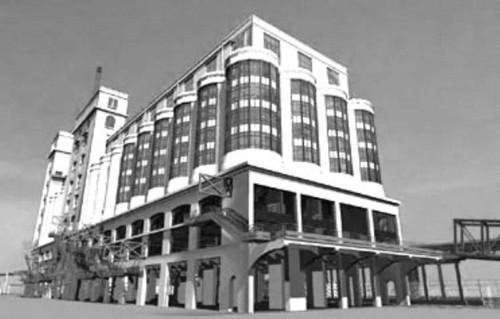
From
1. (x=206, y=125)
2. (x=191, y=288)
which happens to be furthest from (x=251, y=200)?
(x=206, y=125)

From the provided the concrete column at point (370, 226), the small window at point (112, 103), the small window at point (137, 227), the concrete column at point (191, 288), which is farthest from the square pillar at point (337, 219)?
the small window at point (112, 103)

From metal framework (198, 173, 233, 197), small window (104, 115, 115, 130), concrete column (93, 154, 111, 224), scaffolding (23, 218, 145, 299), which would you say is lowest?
scaffolding (23, 218, 145, 299)

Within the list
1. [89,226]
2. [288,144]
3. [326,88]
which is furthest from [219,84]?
[89,226]

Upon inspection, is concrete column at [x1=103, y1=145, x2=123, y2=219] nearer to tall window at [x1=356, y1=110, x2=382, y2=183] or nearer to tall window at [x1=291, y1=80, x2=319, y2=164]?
tall window at [x1=291, y1=80, x2=319, y2=164]

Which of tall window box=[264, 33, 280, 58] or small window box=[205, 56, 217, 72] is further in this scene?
small window box=[205, 56, 217, 72]

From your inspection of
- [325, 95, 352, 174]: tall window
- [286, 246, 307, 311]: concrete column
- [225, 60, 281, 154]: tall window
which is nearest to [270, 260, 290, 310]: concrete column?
[286, 246, 307, 311]: concrete column

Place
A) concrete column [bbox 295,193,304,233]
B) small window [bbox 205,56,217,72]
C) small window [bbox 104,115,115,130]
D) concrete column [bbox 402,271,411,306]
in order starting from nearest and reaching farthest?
1. concrete column [bbox 295,193,304,233]
2. concrete column [bbox 402,271,411,306]
3. small window [bbox 205,56,217,72]
4. small window [bbox 104,115,115,130]

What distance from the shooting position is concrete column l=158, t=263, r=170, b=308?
50.7 m

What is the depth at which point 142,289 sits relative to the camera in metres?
56.5

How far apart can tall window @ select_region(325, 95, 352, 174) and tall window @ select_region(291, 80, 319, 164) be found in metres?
4.26

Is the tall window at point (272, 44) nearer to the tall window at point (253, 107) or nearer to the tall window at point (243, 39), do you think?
the tall window at point (243, 39)

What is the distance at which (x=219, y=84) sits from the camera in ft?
196

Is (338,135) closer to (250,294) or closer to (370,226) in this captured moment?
(370,226)

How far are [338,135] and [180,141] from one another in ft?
87.6
